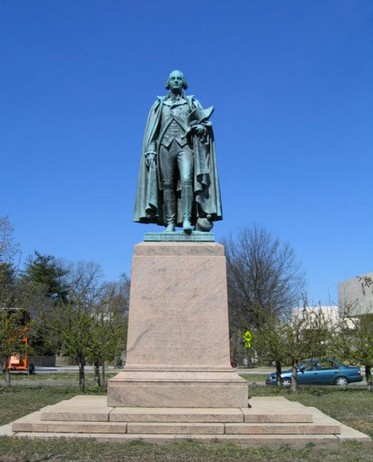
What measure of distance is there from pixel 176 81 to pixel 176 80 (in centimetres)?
2

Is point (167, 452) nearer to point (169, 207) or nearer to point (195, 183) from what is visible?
point (169, 207)

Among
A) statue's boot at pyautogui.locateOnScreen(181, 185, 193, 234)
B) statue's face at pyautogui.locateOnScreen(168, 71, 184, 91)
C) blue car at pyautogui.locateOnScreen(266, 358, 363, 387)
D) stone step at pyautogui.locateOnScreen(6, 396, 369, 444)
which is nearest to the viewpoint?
stone step at pyautogui.locateOnScreen(6, 396, 369, 444)

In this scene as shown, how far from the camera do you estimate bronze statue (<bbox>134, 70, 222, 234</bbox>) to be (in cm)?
1050

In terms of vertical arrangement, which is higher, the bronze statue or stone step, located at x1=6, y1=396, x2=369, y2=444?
the bronze statue

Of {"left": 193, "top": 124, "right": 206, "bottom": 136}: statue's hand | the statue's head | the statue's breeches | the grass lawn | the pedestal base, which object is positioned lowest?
the grass lawn

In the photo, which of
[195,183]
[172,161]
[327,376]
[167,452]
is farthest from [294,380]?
[167,452]

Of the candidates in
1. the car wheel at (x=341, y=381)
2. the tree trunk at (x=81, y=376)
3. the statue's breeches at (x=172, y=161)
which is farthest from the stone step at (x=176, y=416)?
the car wheel at (x=341, y=381)

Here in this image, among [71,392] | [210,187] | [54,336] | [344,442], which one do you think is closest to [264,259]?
[54,336]

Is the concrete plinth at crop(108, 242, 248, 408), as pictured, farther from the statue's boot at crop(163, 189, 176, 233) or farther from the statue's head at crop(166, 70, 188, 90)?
the statue's head at crop(166, 70, 188, 90)

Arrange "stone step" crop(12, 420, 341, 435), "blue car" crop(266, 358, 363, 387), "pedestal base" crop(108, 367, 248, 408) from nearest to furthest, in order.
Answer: "stone step" crop(12, 420, 341, 435) < "pedestal base" crop(108, 367, 248, 408) < "blue car" crop(266, 358, 363, 387)

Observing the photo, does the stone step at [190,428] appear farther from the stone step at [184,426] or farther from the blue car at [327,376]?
the blue car at [327,376]

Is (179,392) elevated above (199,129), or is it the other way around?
(199,129)

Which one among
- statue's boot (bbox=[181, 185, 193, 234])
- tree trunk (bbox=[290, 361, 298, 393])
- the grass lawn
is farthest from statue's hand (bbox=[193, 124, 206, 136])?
tree trunk (bbox=[290, 361, 298, 393])

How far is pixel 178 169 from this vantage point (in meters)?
10.7
